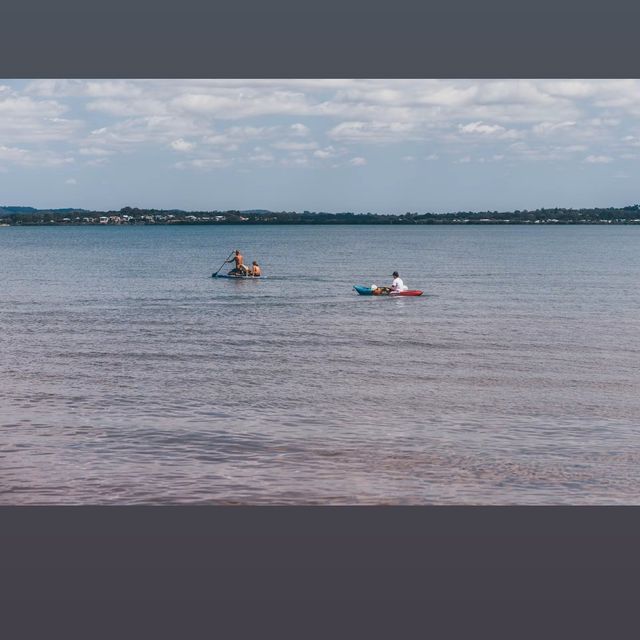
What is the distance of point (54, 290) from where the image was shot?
5500 cm

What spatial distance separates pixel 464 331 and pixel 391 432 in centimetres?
1681

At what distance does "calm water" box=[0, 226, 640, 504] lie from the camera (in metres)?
15.4

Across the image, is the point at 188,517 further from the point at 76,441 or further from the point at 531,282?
the point at 531,282

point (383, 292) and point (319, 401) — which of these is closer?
point (319, 401)

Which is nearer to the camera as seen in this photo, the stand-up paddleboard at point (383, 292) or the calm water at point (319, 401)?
the calm water at point (319, 401)

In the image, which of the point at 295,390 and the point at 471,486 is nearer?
the point at 471,486

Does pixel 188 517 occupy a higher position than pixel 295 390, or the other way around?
pixel 188 517

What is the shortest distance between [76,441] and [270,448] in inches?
138

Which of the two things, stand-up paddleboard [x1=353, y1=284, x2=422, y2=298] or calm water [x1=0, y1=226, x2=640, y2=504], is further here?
stand-up paddleboard [x1=353, y1=284, x2=422, y2=298]

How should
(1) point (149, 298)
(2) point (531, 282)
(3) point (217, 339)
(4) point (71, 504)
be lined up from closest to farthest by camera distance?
(4) point (71, 504) < (3) point (217, 339) < (1) point (149, 298) < (2) point (531, 282)

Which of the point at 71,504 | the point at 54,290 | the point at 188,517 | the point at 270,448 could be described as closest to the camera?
the point at 188,517

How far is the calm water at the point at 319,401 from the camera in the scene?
15.4 m

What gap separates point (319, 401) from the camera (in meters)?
22.3

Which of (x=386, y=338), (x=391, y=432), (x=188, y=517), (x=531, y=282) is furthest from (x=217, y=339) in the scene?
(x=531, y=282)
